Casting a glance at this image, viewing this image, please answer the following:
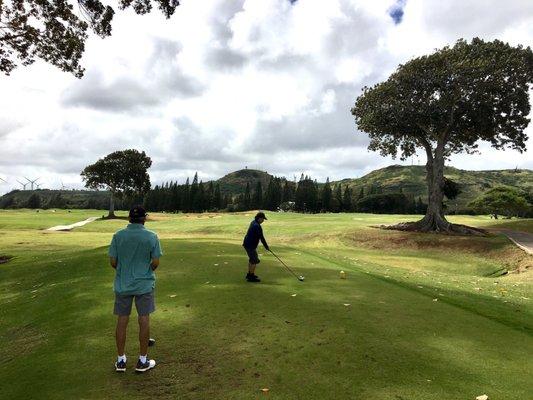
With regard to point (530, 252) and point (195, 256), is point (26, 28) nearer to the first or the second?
point (195, 256)

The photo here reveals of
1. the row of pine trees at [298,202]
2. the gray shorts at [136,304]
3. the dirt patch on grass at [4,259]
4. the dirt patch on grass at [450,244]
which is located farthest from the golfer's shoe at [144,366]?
the row of pine trees at [298,202]

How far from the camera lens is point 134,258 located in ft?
24.3

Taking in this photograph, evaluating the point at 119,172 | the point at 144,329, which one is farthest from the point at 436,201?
the point at 119,172

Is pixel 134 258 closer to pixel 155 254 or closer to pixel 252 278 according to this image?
pixel 155 254

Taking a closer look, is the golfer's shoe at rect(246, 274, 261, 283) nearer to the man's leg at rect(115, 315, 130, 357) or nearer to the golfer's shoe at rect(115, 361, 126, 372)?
the man's leg at rect(115, 315, 130, 357)

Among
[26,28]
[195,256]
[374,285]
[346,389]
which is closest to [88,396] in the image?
[346,389]

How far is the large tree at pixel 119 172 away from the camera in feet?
288

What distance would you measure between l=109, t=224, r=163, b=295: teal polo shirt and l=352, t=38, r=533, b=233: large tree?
37.4 metres

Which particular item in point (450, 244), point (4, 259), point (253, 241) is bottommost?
point (4, 259)

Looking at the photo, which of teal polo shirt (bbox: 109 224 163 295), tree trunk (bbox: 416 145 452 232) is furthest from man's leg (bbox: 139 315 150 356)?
tree trunk (bbox: 416 145 452 232)

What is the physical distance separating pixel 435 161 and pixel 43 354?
41.0m

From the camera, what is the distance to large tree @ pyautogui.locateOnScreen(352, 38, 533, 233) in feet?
123

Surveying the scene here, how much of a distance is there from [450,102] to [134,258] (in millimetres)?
38873

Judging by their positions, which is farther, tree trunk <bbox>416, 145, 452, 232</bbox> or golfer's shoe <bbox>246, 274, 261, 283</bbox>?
tree trunk <bbox>416, 145, 452, 232</bbox>
